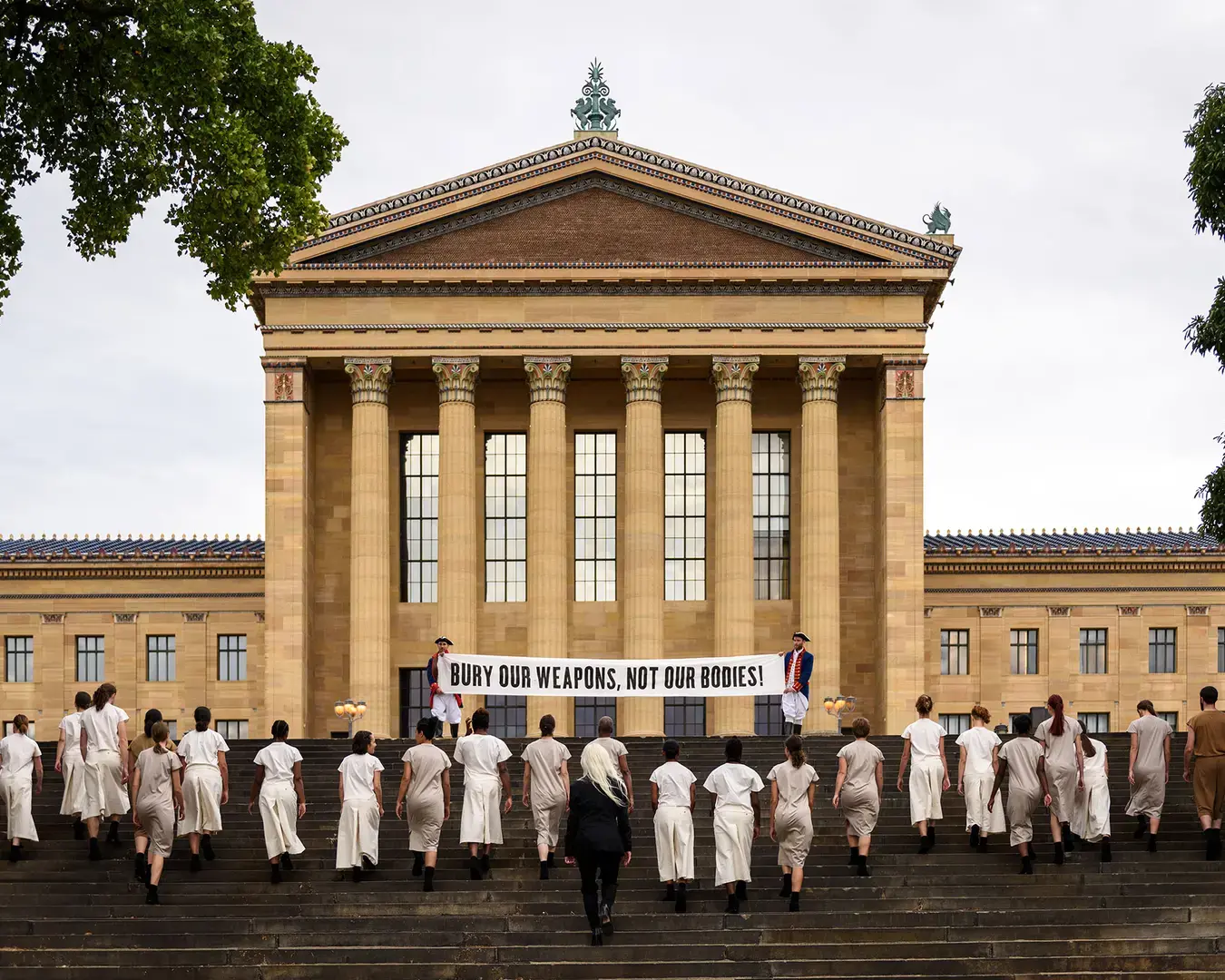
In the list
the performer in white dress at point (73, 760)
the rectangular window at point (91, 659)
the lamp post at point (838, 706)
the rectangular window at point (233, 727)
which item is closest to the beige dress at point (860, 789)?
the performer in white dress at point (73, 760)

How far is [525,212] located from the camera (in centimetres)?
4747

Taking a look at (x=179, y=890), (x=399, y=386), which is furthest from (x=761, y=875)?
(x=399, y=386)

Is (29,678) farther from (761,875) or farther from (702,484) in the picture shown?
(761,875)

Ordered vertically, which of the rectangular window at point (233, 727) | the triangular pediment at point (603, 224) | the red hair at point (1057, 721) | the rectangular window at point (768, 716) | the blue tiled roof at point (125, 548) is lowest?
the rectangular window at point (233, 727)

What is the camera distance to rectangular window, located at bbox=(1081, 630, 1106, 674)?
51.8 m

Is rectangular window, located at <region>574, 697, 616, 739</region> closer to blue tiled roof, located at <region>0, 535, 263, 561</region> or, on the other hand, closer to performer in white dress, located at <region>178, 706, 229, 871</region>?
blue tiled roof, located at <region>0, 535, 263, 561</region>

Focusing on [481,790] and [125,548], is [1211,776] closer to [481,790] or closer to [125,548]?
[481,790]

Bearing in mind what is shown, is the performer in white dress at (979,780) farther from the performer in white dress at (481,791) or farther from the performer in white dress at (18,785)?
the performer in white dress at (18,785)

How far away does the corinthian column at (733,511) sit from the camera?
46.7 metres

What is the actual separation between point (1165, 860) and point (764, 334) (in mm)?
23567

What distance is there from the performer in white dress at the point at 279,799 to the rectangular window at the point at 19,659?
28.6 metres

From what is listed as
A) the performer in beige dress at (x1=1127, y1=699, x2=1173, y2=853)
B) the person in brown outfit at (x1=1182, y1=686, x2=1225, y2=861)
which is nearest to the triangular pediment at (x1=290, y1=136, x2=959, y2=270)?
the performer in beige dress at (x1=1127, y1=699, x2=1173, y2=853)

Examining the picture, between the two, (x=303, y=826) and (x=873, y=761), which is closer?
(x=873, y=761)

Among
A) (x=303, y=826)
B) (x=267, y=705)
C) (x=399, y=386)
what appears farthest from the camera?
(x=399, y=386)
